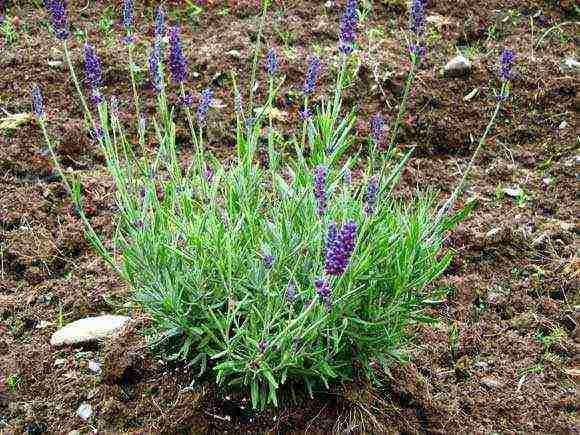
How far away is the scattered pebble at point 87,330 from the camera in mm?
2783

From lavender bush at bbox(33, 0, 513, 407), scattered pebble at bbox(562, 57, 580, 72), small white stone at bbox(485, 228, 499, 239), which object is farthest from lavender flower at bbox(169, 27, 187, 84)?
scattered pebble at bbox(562, 57, 580, 72)

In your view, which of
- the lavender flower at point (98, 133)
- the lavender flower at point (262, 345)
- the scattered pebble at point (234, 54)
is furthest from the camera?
the scattered pebble at point (234, 54)

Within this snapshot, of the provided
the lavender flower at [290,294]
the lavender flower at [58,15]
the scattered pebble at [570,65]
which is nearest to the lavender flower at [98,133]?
the lavender flower at [58,15]

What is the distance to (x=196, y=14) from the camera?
188 inches

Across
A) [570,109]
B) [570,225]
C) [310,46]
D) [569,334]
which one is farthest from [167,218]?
[570,109]

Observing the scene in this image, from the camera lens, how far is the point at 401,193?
3664 mm

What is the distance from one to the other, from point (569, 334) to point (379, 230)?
1.17 metres

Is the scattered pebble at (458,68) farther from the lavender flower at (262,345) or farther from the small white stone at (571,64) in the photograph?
the lavender flower at (262,345)

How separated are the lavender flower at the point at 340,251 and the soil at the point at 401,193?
787mm

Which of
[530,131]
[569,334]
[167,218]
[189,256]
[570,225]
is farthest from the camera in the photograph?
[530,131]

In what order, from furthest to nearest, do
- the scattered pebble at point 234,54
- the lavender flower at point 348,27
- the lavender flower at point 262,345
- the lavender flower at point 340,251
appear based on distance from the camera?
the scattered pebble at point 234,54
the lavender flower at point 348,27
the lavender flower at point 262,345
the lavender flower at point 340,251

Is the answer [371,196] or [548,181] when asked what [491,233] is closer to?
[548,181]

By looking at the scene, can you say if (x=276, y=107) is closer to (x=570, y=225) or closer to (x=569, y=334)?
(x=570, y=225)

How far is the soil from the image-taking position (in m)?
2.55
